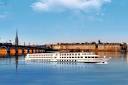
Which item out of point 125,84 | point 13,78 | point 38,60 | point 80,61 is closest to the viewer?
point 125,84

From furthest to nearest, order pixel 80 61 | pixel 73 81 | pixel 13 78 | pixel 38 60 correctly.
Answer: pixel 38 60 → pixel 80 61 → pixel 13 78 → pixel 73 81

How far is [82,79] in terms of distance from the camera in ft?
149

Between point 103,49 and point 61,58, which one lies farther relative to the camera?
point 103,49

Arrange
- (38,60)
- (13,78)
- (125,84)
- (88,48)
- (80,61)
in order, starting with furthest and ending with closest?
(88,48)
(38,60)
(80,61)
(13,78)
(125,84)

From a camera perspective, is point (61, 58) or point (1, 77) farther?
point (61, 58)

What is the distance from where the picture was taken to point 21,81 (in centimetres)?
4362

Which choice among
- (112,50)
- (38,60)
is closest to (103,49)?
(112,50)

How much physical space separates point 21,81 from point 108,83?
9.03m

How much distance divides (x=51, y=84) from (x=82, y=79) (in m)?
5.55

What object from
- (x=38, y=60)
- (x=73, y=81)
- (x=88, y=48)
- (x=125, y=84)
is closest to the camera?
(x=125, y=84)

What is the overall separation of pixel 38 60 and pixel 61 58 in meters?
6.16

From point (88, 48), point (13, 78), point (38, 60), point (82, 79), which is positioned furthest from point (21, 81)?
point (88, 48)

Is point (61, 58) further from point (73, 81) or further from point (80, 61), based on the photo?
point (73, 81)

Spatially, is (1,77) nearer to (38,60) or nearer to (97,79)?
(97,79)
